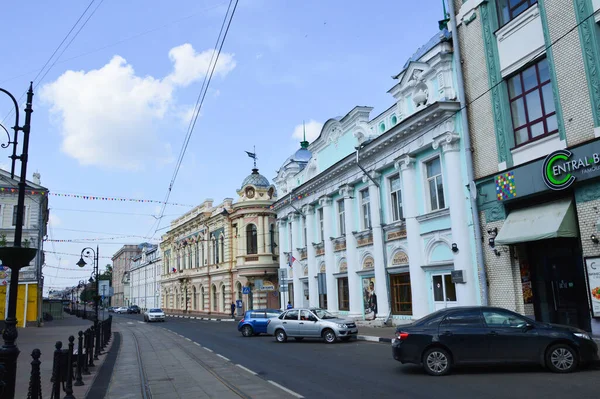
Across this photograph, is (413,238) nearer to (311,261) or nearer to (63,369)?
(311,261)

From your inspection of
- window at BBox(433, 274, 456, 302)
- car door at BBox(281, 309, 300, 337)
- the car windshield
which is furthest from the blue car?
window at BBox(433, 274, 456, 302)

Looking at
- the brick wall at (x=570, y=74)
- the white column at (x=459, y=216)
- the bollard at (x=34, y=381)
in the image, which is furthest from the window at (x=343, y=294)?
the bollard at (x=34, y=381)

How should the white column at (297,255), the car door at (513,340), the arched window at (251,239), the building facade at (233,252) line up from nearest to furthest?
1. the car door at (513,340)
2. the white column at (297,255)
3. the building facade at (233,252)
4. the arched window at (251,239)

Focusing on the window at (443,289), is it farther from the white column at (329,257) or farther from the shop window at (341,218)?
the white column at (329,257)

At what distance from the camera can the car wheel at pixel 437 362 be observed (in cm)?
1086

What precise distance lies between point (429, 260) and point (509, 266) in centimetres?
454

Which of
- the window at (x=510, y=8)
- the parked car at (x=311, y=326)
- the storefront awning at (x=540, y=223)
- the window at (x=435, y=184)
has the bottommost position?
the parked car at (x=311, y=326)

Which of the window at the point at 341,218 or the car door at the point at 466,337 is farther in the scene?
the window at the point at 341,218

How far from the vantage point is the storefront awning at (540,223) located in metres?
15.5

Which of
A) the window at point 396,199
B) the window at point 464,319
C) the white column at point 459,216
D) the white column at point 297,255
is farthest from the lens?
the white column at point 297,255

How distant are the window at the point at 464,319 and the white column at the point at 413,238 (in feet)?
36.9

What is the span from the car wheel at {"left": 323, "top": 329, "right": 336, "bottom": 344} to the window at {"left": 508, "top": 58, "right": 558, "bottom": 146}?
986 centimetres

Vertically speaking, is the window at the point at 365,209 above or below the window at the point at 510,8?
below

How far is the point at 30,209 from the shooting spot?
4078cm
